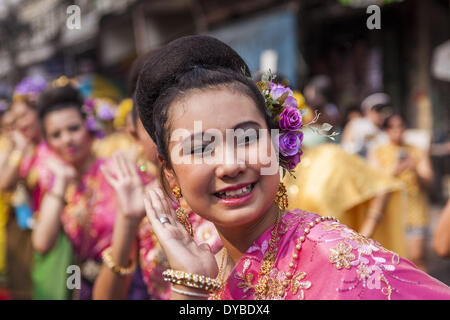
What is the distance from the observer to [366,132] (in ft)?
18.6

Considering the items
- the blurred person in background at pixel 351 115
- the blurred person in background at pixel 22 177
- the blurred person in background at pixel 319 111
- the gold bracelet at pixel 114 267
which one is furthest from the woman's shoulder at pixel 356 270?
the blurred person in background at pixel 351 115

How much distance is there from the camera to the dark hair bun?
1.29 meters

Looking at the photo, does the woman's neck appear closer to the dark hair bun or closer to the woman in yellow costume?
the dark hair bun

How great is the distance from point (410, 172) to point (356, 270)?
15.2ft

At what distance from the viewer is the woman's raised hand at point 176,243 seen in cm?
117

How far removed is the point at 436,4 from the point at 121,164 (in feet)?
23.4

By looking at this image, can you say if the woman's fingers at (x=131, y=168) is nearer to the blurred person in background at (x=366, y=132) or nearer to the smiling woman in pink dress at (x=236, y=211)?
the smiling woman in pink dress at (x=236, y=211)

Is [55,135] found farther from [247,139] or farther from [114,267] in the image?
[247,139]

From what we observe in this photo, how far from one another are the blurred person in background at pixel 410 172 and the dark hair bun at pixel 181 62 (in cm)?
437

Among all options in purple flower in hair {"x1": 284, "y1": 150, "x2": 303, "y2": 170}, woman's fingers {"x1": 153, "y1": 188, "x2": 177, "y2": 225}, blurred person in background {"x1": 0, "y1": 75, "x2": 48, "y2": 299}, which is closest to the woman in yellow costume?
purple flower in hair {"x1": 284, "y1": 150, "x2": 303, "y2": 170}

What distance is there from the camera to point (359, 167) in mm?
3434

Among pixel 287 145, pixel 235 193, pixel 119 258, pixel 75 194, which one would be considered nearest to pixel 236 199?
pixel 235 193

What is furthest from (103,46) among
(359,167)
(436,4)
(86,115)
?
(359,167)

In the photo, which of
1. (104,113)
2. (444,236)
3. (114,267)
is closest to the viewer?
(444,236)
